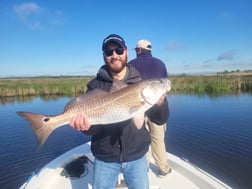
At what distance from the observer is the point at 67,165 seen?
16.0ft

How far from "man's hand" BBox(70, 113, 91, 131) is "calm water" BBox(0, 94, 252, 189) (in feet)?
18.0

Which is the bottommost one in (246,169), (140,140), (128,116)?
(246,169)

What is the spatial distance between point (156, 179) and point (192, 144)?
5.85 meters

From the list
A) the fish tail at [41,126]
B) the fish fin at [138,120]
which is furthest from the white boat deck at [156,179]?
the fish fin at [138,120]

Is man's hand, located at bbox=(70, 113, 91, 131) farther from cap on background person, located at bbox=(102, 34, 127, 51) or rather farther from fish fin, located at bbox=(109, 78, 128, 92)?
cap on background person, located at bbox=(102, 34, 127, 51)

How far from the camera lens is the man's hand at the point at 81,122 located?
250 centimetres

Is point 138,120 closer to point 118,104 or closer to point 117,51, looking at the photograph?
point 118,104

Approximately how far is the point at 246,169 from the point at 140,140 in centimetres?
607

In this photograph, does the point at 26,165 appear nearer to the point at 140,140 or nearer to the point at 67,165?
the point at 67,165

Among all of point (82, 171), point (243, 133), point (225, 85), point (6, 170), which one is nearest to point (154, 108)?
point (82, 171)

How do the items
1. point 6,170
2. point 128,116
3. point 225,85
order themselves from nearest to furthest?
point 128,116, point 6,170, point 225,85

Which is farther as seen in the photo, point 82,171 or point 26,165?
point 26,165

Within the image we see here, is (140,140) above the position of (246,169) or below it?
above

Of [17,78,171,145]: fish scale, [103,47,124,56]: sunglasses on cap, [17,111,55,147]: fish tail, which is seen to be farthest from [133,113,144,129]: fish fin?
[17,111,55,147]: fish tail
